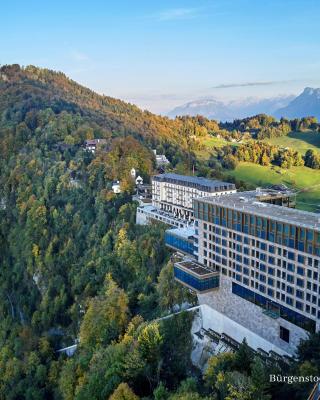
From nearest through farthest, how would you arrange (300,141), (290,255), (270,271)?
(290,255), (270,271), (300,141)

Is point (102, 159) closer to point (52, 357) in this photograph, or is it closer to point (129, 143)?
point (129, 143)

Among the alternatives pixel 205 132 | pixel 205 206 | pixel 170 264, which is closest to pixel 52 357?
pixel 170 264

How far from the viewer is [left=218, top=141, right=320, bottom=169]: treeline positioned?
90500mm

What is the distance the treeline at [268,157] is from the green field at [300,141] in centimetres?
1378

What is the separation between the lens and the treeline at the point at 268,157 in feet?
297

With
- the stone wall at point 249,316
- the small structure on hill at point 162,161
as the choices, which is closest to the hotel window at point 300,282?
the stone wall at point 249,316

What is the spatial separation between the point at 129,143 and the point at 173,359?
160 feet

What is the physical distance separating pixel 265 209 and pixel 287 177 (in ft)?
159

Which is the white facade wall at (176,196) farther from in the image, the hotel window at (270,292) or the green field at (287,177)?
the green field at (287,177)

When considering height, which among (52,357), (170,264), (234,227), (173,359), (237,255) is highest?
(234,227)

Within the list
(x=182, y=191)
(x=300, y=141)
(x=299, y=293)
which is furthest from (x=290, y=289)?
(x=300, y=141)

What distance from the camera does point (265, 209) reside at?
38.7m

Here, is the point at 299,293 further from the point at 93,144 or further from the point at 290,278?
the point at 93,144

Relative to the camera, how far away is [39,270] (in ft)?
227
